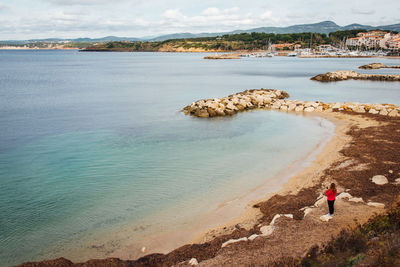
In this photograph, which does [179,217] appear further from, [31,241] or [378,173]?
[378,173]

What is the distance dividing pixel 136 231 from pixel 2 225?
492 cm

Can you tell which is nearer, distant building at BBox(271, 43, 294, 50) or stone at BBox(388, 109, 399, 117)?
stone at BBox(388, 109, 399, 117)

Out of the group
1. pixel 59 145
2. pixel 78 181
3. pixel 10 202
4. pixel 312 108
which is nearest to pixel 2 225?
pixel 10 202

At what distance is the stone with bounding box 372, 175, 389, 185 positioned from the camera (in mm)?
12411

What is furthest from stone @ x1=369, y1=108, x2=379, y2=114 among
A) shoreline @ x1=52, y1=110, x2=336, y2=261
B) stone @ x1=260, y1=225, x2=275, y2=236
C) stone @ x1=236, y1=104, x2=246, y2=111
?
stone @ x1=260, y1=225, x2=275, y2=236

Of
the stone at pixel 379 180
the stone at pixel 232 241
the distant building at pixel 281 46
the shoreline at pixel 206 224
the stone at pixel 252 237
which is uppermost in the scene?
the distant building at pixel 281 46

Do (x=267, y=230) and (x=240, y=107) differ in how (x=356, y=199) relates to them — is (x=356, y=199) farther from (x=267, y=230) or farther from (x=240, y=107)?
(x=240, y=107)

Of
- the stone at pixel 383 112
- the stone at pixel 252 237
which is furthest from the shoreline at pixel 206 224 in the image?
the stone at pixel 383 112

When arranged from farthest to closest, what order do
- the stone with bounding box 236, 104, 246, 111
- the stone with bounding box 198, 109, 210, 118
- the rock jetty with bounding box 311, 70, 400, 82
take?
the rock jetty with bounding box 311, 70, 400, 82 → the stone with bounding box 236, 104, 246, 111 → the stone with bounding box 198, 109, 210, 118

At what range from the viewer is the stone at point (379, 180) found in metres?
12.4

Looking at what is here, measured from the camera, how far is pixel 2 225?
1098 cm

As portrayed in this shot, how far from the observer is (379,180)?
12.6 meters

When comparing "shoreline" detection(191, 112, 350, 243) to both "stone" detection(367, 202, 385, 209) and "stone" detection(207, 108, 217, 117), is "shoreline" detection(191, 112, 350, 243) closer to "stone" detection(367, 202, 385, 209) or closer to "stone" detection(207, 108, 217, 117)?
"stone" detection(367, 202, 385, 209)

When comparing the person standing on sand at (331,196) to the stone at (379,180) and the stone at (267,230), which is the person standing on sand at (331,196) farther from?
the stone at (379,180)
